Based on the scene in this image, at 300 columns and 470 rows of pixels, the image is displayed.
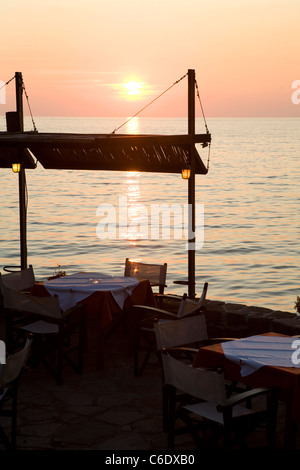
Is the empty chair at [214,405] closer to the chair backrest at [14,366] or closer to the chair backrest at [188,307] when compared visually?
the chair backrest at [14,366]

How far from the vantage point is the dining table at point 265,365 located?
4867mm

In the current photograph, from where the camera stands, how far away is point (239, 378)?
17.0 feet

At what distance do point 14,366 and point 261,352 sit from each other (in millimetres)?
1797

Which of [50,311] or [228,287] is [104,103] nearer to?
[228,287]

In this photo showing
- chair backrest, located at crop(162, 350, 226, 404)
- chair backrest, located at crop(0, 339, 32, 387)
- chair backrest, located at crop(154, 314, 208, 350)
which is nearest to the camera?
chair backrest, located at crop(162, 350, 226, 404)

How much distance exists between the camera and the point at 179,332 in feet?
19.7

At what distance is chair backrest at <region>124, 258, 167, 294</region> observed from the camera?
28.9 feet

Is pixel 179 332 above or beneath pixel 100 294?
beneath

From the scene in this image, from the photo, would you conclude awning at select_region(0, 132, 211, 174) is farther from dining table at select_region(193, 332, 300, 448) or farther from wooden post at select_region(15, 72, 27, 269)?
dining table at select_region(193, 332, 300, 448)

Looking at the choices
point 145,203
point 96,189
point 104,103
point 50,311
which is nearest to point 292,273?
point 50,311

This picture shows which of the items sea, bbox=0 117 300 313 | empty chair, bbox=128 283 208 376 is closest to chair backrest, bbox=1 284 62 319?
empty chair, bbox=128 283 208 376

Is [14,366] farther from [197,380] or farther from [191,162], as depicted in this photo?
[191,162]

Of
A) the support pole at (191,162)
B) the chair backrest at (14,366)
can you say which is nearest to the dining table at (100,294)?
the support pole at (191,162)

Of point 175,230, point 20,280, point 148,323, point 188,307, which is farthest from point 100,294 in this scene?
point 175,230
